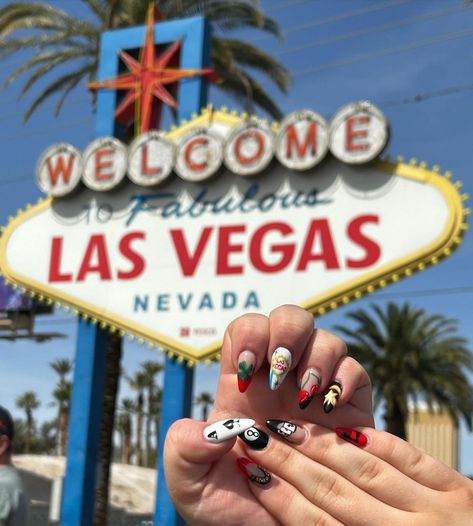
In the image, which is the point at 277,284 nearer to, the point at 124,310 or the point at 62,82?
the point at 124,310

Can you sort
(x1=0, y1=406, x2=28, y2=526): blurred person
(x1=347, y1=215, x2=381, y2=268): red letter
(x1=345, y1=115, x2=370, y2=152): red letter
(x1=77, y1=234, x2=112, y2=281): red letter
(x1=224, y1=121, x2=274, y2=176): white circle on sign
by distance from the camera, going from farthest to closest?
(x1=77, y1=234, x2=112, y2=281): red letter, (x1=224, y1=121, x2=274, y2=176): white circle on sign, (x1=345, y1=115, x2=370, y2=152): red letter, (x1=347, y1=215, x2=381, y2=268): red letter, (x1=0, y1=406, x2=28, y2=526): blurred person

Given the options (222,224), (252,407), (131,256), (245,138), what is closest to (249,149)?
(245,138)

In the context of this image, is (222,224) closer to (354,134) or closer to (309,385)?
(354,134)

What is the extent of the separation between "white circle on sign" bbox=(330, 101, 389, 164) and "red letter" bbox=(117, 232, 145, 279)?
3.46 m

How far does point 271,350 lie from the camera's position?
2.22 meters

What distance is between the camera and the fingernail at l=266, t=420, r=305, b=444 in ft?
7.53

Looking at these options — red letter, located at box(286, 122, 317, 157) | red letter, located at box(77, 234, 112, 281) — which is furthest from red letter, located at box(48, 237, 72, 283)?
red letter, located at box(286, 122, 317, 157)

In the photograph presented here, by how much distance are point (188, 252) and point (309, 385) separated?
1012cm

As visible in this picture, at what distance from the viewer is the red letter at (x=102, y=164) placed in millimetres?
13108

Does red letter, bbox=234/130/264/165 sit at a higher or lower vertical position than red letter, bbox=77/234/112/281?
higher

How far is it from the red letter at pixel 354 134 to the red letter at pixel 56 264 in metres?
5.00

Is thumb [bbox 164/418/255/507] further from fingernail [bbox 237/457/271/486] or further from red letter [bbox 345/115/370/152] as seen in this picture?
red letter [bbox 345/115/370/152]

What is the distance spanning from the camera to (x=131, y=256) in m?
12.7

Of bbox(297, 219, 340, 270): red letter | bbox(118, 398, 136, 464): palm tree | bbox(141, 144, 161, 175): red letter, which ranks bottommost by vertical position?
bbox(118, 398, 136, 464): palm tree
